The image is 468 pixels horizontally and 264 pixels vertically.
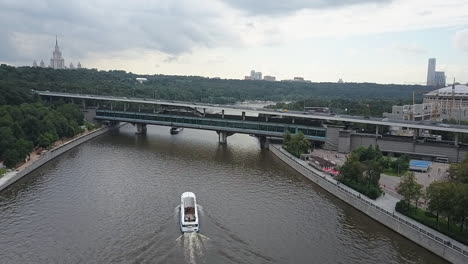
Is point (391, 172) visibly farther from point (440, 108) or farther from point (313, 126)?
point (440, 108)

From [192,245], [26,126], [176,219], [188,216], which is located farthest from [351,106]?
[192,245]

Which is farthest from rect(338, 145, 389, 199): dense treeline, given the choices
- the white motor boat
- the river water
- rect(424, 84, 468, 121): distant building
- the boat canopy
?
rect(424, 84, 468, 121): distant building

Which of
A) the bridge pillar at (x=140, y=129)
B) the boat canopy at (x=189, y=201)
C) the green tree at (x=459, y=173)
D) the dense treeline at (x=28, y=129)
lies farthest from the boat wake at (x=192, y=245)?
the bridge pillar at (x=140, y=129)

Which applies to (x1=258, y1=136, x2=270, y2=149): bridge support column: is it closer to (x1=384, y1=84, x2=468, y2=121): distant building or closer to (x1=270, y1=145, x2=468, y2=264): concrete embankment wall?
(x1=270, y1=145, x2=468, y2=264): concrete embankment wall

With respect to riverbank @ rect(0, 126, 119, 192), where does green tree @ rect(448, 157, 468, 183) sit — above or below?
above

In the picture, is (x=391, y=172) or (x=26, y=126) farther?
(x=26, y=126)

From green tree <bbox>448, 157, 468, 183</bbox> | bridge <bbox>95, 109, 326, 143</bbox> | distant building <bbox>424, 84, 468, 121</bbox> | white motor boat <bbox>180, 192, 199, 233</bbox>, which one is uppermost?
distant building <bbox>424, 84, 468, 121</bbox>
